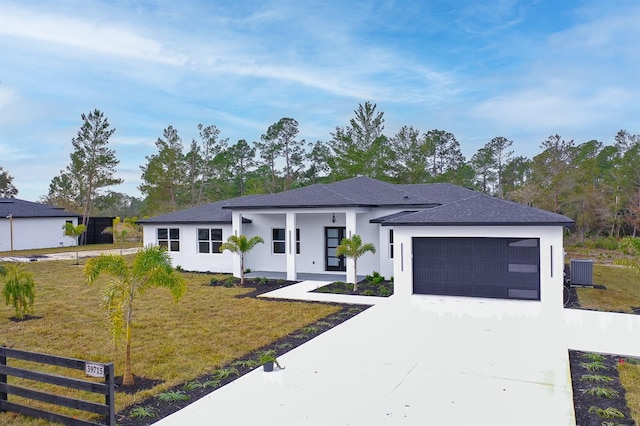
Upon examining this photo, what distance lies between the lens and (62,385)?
500cm

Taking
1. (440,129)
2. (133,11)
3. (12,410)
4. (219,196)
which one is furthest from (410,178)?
(12,410)

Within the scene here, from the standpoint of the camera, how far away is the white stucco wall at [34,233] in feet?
110

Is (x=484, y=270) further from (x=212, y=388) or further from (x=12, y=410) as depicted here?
(x=12, y=410)

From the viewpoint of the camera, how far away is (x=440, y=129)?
48.2m

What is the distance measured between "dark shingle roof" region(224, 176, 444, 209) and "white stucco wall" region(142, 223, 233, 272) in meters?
2.82

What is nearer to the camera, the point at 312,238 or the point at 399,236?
the point at 399,236

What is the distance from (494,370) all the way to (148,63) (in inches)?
767

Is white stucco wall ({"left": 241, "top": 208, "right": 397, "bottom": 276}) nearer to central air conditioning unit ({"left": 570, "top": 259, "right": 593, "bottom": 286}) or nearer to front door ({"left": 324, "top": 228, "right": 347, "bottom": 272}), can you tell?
front door ({"left": 324, "top": 228, "right": 347, "bottom": 272})

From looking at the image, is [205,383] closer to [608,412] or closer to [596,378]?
[608,412]

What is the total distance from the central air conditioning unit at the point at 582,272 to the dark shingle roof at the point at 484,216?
355 centimetres

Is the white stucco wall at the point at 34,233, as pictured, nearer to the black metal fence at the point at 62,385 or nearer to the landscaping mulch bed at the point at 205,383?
the landscaping mulch bed at the point at 205,383

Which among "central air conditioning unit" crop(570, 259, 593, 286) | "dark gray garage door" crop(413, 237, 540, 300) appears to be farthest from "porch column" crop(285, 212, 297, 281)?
"central air conditioning unit" crop(570, 259, 593, 286)

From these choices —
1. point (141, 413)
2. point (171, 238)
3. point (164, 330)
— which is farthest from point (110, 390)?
point (171, 238)

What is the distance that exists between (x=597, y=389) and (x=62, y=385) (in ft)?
22.9
